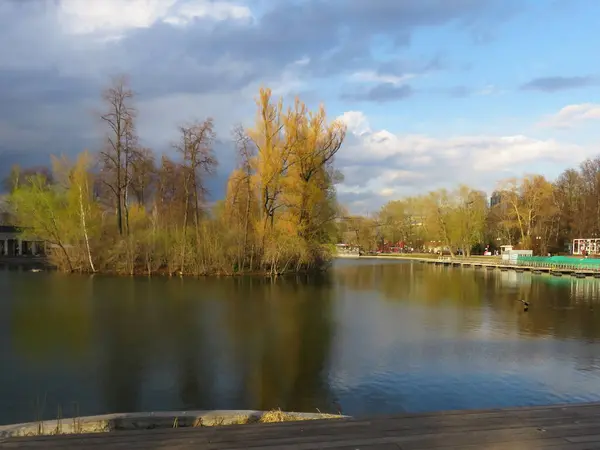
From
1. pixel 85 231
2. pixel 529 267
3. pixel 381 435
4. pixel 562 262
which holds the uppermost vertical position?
pixel 85 231

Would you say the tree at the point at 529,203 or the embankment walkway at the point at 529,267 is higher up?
the tree at the point at 529,203

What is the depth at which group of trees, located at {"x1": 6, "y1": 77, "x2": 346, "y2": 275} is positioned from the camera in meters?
35.6

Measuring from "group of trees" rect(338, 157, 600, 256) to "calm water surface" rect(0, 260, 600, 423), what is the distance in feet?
98.5

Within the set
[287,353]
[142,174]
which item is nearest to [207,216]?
[142,174]

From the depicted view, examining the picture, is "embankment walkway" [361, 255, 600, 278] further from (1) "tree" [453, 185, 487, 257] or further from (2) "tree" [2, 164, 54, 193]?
(2) "tree" [2, 164, 54, 193]

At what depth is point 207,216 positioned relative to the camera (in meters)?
41.9

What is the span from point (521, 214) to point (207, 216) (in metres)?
38.8

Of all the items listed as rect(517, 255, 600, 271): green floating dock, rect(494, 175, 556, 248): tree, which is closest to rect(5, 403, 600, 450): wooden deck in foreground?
rect(517, 255, 600, 271): green floating dock

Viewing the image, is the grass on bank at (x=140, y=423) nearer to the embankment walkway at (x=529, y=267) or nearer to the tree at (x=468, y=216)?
the embankment walkway at (x=529, y=267)

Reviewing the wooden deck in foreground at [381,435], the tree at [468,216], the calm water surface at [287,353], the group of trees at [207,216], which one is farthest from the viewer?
the tree at [468,216]

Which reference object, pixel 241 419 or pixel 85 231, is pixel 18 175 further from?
pixel 241 419

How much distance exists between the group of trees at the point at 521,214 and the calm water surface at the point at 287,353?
30.0 meters

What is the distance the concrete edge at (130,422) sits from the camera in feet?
17.1

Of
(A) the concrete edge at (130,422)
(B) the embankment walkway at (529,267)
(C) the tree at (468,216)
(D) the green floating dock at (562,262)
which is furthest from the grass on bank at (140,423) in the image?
(C) the tree at (468,216)
